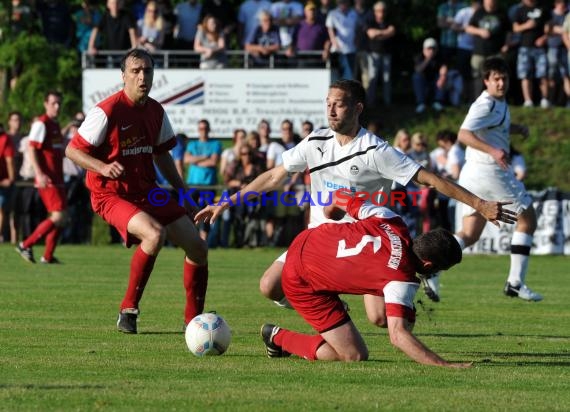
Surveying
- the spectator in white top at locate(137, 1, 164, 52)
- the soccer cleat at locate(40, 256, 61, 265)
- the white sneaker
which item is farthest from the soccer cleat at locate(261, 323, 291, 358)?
the white sneaker

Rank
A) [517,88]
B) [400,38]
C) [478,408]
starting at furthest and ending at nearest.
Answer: [400,38], [517,88], [478,408]

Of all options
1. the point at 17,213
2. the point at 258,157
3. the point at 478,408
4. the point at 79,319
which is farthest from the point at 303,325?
the point at 17,213

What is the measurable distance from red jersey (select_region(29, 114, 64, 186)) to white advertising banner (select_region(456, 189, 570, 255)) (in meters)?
7.76

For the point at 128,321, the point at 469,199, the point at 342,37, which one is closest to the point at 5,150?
the point at 342,37

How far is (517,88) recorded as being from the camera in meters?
29.3

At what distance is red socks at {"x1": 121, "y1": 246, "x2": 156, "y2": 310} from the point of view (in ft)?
35.7

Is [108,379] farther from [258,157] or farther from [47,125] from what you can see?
[258,157]

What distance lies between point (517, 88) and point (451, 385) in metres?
22.1

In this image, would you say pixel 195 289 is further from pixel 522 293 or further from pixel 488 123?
pixel 522 293

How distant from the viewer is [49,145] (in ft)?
60.0

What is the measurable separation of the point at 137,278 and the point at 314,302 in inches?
86.9

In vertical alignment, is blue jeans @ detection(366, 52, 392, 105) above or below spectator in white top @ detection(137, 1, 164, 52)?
below

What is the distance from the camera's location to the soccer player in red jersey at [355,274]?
8617 millimetres

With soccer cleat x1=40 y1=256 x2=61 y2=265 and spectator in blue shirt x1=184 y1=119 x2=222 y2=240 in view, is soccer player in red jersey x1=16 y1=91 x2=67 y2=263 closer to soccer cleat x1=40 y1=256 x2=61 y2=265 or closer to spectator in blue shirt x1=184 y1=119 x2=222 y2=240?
soccer cleat x1=40 y1=256 x2=61 y2=265
